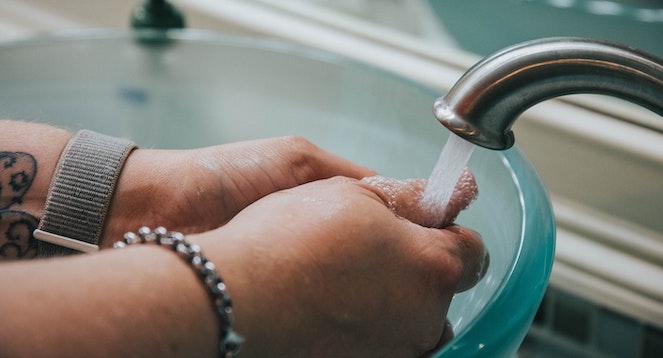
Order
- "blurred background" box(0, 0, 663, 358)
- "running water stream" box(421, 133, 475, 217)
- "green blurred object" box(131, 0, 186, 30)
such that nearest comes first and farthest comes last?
"running water stream" box(421, 133, 475, 217), "blurred background" box(0, 0, 663, 358), "green blurred object" box(131, 0, 186, 30)

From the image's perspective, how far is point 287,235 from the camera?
13.6 inches

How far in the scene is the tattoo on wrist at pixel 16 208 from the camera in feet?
1.43

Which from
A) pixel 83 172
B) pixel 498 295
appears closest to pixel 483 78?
pixel 498 295

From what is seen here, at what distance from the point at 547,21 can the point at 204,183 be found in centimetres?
35

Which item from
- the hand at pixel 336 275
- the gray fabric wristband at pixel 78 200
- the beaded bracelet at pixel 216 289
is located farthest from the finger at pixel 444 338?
the gray fabric wristband at pixel 78 200

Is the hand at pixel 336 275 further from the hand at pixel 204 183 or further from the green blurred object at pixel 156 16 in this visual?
the green blurred object at pixel 156 16

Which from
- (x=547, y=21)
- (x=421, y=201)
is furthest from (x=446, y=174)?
(x=547, y=21)

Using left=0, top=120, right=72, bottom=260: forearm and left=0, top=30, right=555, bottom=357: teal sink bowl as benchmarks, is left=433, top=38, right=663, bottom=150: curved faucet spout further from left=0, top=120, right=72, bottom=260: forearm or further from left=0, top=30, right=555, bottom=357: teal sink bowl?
left=0, top=120, right=72, bottom=260: forearm

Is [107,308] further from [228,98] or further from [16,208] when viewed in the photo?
[228,98]

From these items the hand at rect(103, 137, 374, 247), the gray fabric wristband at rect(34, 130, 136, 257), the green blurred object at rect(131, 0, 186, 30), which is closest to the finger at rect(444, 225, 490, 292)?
the hand at rect(103, 137, 374, 247)

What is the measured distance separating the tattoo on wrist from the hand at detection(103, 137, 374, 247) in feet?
0.18

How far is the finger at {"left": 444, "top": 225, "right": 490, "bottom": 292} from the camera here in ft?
1.29

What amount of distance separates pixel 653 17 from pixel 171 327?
0.47 metres

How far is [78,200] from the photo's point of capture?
1.44 feet
